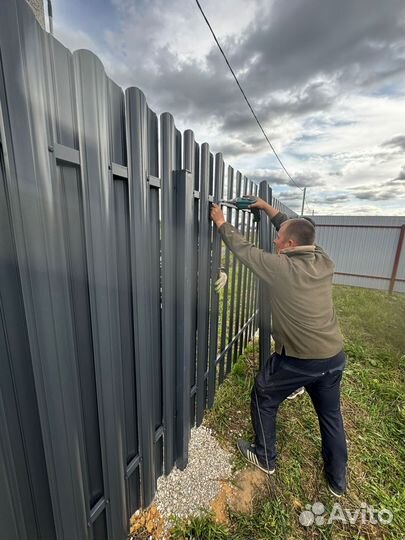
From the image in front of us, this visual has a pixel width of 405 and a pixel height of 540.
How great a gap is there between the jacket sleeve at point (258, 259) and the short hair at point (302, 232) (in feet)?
0.95

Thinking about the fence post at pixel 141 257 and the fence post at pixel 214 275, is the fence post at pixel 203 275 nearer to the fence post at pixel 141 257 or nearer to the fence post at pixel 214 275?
the fence post at pixel 214 275

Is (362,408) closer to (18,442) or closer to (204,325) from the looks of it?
(204,325)

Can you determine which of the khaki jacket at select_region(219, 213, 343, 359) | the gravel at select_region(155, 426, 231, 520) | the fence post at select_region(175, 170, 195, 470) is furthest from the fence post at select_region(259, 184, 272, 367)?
the fence post at select_region(175, 170, 195, 470)

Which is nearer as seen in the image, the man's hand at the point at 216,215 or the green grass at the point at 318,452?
the green grass at the point at 318,452

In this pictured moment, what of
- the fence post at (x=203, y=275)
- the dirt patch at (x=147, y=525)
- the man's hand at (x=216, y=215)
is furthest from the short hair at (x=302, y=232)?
the dirt patch at (x=147, y=525)

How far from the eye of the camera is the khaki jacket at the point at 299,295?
156 cm

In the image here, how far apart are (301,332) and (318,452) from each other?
134 cm

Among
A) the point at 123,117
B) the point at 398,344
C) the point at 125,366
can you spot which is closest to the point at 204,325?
the point at 125,366

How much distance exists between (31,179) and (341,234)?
10.5 metres

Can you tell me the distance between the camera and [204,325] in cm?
199

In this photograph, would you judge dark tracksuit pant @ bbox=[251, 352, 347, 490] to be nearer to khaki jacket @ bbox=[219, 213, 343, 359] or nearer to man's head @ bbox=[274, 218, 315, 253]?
khaki jacket @ bbox=[219, 213, 343, 359]

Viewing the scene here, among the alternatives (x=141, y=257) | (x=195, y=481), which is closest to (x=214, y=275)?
(x=141, y=257)

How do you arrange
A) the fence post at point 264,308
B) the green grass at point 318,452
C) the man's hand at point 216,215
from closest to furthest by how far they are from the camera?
the green grass at point 318,452, the man's hand at point 216,215, the fence post at point 264,308

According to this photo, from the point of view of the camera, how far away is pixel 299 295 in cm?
157
